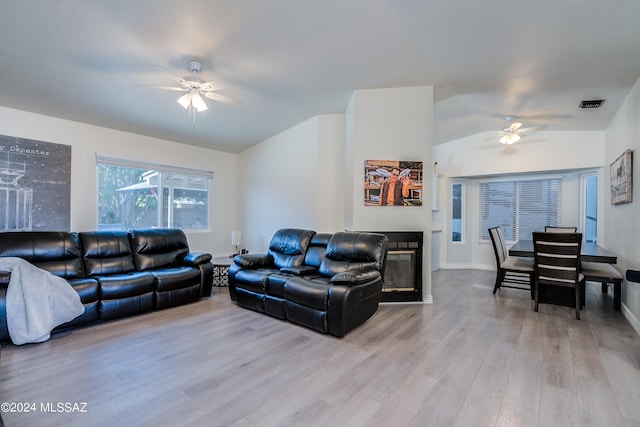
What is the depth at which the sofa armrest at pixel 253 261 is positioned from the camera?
3.89 meters

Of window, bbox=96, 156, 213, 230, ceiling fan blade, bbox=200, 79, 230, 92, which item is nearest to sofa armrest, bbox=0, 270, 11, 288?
window, bbox=96, 156, 213, 230

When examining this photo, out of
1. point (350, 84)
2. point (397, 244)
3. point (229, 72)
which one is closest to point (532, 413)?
point (397, 244)

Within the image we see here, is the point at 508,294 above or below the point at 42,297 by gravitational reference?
below

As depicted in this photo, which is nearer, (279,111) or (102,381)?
(102,381)

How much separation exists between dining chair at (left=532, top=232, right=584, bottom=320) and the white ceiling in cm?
182

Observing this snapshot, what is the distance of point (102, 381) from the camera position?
2.07m

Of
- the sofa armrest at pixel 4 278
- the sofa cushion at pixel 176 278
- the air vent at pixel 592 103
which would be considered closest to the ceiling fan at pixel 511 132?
the air vent at pixel 592 103

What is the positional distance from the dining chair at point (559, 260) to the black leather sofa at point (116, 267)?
4.21 m

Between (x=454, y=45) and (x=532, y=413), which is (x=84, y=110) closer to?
(x=454, y=45)

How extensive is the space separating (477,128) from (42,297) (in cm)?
664

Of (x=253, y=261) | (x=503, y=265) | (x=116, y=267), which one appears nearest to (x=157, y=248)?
(x=116, y=267)

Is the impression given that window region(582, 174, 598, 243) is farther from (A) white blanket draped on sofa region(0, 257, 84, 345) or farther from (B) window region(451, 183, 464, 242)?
(A) white blanket draped on sofa region(0, 257, 84, 345)

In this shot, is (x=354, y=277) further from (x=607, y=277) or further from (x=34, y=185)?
(x=34, y=185)

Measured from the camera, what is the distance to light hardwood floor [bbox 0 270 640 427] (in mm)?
1732
